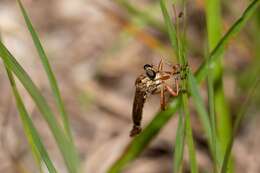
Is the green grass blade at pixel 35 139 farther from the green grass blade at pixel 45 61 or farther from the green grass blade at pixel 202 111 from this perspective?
the green grass blade at pixel 202 111

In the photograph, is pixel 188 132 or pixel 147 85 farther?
pixel 147 85

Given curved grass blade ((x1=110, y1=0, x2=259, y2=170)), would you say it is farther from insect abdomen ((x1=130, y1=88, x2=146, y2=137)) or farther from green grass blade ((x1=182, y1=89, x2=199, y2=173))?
green grass blade ((x1=182, y1=89, x2=199, y2=173))

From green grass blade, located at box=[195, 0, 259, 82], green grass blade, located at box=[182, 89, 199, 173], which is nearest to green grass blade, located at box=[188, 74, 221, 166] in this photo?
green grass blade, located at box=[182, 89, 199, 173]

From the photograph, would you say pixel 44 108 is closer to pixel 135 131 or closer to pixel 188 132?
pixel 188 132

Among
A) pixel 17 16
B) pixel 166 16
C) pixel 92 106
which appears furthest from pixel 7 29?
pixel 166 16

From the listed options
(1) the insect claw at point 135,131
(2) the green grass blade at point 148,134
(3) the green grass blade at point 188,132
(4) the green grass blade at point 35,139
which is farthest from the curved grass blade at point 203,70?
(4) the green grass blade at point 35,139

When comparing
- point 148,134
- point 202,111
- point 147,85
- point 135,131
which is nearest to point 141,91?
point 147,85

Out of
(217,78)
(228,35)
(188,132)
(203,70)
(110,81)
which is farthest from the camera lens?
(110,81)
